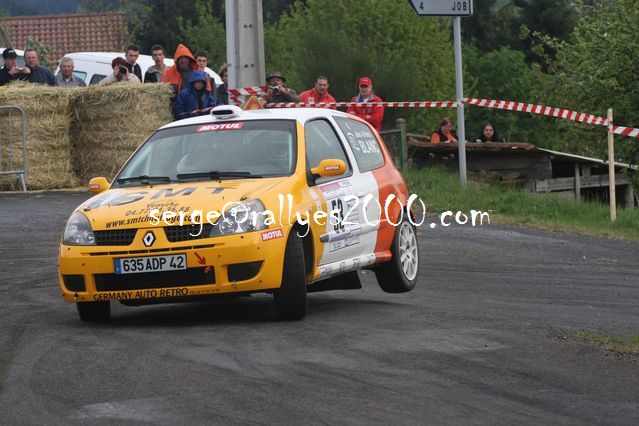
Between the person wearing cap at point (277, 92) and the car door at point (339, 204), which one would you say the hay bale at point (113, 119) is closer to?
the person wearing cap at point (277, 92)

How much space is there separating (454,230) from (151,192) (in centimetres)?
851

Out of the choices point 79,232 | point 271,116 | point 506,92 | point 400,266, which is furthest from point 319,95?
point 506,92

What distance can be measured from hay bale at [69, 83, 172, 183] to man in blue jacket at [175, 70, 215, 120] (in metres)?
1.60

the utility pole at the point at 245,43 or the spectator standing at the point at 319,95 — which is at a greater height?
the utility pole at the point at 245,43

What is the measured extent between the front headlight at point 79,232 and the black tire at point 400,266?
285 centimetres

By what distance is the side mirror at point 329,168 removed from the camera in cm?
1095

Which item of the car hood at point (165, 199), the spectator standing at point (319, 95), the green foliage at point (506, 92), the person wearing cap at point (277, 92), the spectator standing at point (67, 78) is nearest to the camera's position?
the car hood at point (165, 199)

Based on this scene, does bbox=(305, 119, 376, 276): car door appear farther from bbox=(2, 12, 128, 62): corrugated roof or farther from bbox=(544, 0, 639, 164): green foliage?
bbox=(2, 12, 128, 62): corrugated roof

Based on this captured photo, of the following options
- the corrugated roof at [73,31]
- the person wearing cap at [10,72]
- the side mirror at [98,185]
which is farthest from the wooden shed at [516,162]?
the corrugated roof at [73,31]

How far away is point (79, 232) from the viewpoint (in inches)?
408

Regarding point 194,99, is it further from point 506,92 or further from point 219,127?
point 506,92

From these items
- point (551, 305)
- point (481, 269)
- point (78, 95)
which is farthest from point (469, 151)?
point (551, 305)

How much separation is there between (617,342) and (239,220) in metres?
2.67

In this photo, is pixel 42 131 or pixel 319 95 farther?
pixel 319 95
